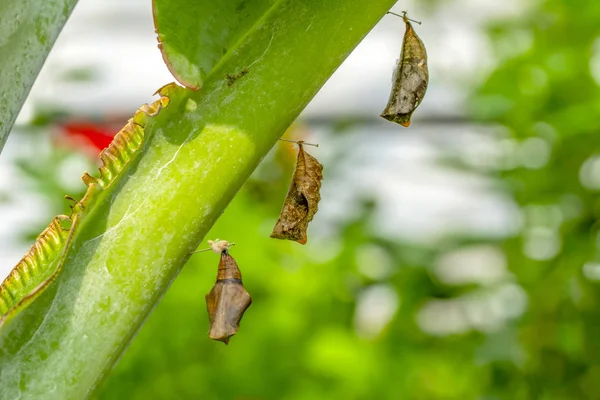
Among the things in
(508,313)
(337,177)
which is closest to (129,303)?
(508,313)

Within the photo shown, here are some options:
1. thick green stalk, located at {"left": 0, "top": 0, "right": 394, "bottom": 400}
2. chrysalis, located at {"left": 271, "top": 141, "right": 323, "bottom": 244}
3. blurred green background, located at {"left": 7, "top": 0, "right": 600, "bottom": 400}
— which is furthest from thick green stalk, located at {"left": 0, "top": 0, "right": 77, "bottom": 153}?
blurred green background, located at {"left": 7, "top": 0, "right": 600, "bottom": 400}

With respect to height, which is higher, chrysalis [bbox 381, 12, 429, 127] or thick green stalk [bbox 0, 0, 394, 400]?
chrysalis [bbox 381, 12, 429, 127]

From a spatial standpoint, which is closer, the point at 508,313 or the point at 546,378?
the point at 546,378

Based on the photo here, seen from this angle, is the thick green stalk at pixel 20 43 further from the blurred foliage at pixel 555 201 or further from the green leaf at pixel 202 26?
the blurred foliage at pixel 555 201

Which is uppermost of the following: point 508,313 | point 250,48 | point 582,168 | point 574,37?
point 574,37

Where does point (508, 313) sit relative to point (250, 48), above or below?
above

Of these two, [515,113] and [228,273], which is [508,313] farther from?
[228,273]

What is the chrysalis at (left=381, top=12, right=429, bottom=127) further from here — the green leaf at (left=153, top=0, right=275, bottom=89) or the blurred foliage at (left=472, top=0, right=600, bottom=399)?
the blurred foliage at (left=472, top=0, right=600, bottom=399)
